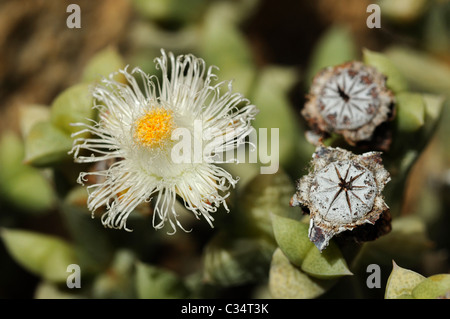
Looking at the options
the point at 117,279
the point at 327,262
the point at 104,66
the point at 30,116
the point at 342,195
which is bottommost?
the point at 117,279

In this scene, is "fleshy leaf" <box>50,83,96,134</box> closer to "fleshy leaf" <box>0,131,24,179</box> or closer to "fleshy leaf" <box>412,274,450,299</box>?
"fleshy leaf" <box>0,131,24,179</box>

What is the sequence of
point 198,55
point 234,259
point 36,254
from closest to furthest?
point 234,259 → point 36,254 → point 198,55

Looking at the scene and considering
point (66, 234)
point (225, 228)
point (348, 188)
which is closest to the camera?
point (348, 188)

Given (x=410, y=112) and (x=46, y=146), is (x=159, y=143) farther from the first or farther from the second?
(x=410, y=112)

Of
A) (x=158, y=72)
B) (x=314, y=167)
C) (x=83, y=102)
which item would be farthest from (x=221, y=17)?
(x=314, y=167)

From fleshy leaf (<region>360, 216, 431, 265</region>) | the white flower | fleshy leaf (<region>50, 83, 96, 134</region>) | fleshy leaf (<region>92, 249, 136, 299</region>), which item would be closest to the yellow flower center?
the white flower

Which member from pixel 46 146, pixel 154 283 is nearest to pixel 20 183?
pixel 46 146
